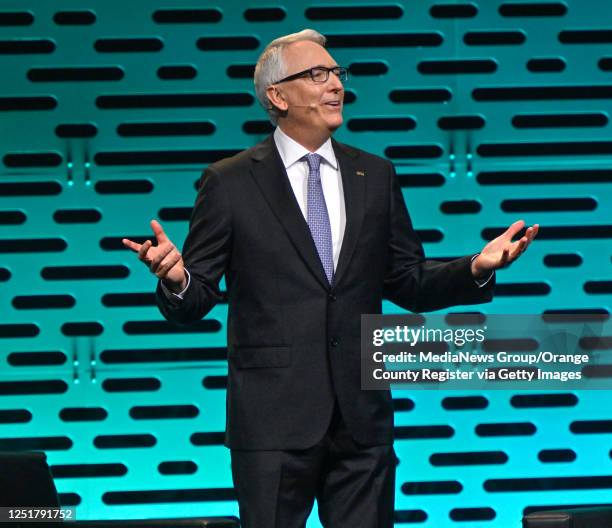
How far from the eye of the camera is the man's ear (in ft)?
10.2

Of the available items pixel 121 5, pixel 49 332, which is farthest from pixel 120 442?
pixel 121 5

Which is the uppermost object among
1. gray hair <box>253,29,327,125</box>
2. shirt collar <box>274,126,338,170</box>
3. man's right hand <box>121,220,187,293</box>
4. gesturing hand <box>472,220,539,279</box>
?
gray hair <box>253,29,327,125</box>

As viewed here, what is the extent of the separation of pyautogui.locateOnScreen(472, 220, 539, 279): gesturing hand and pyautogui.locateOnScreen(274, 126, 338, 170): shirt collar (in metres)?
0.44

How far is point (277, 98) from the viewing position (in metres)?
3.13

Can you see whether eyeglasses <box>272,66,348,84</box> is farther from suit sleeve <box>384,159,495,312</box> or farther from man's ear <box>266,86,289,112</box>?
suit sleeve <box>384,159,495,312</box>

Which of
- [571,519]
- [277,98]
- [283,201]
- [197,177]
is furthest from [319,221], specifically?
[197,177]

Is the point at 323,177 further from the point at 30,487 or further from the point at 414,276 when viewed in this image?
the point at 30,487

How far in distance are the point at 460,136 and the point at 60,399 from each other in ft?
5.86

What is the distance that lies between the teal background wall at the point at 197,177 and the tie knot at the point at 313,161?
4.63 feet

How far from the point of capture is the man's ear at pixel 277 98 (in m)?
3.12

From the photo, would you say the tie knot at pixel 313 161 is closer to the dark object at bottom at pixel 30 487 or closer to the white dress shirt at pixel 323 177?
the white dress shirt at pixel 323 177

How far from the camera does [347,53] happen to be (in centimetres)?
444

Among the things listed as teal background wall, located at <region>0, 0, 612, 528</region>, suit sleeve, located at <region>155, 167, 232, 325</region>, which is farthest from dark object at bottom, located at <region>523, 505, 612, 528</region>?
teal background wall, located at <region>0, 0, 612, 528</region>

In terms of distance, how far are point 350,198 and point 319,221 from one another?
103 millimetres
